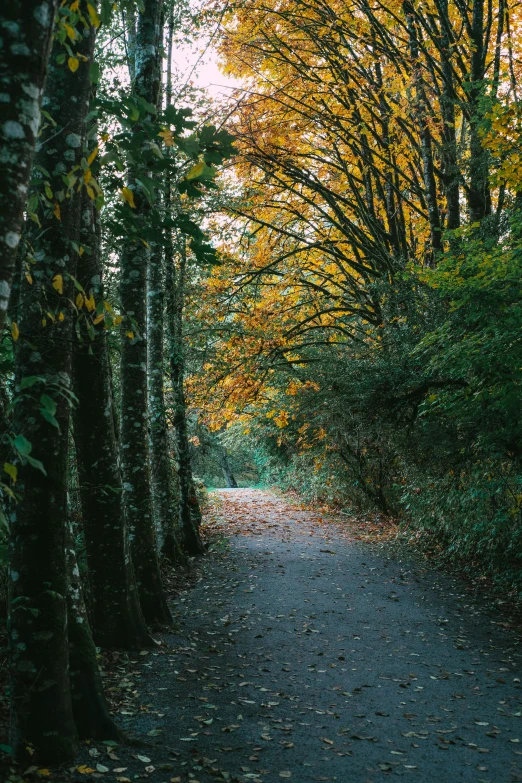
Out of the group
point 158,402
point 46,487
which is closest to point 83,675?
point 46,487

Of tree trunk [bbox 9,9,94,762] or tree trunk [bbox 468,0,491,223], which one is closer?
tree trunk [bbox 9,9,94,762]

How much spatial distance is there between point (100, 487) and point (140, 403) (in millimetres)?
2230

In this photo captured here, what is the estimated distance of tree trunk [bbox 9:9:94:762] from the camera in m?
4.11

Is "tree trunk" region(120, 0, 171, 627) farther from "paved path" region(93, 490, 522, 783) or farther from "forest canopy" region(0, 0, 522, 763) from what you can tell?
"paved path" region(93, 490, 522, 783)

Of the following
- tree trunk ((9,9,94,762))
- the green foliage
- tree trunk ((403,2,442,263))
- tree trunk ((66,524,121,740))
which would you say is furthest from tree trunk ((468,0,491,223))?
tree trunk ((66,524,121,740))

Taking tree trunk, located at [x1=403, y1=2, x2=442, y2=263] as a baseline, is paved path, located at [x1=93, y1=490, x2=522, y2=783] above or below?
below

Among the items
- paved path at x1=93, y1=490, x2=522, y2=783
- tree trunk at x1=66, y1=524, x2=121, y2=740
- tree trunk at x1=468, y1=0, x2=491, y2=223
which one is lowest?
paved path at x1=93, y1=490, x2=522, y2=783

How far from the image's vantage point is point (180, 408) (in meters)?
12.9

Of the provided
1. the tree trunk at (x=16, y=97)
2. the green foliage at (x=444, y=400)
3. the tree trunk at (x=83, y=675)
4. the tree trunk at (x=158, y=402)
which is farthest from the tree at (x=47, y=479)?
the tree trunk at (x=158, y=402)

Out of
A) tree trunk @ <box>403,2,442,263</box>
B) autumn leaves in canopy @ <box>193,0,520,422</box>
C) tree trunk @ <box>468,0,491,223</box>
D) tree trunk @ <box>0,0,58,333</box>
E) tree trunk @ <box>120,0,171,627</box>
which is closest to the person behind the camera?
tree trunk @ <box>0,0,58,333</box>

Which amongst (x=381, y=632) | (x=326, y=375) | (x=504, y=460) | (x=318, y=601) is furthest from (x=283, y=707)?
(x=326, y=375)

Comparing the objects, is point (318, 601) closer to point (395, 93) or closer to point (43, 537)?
point (43, 537)

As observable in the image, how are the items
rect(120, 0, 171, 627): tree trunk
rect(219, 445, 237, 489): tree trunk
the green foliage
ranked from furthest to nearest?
rect(219, 445, 237, 489): tree trunk, the green foliage, rect(120, 0, 171, 627): tree trunk

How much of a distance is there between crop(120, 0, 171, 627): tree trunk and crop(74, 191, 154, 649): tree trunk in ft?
3.15
